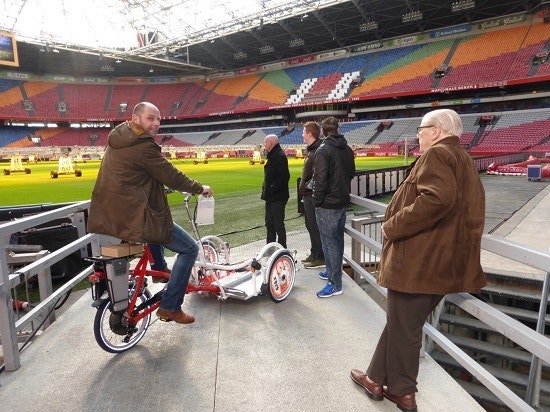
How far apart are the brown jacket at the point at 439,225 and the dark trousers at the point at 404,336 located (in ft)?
0.46

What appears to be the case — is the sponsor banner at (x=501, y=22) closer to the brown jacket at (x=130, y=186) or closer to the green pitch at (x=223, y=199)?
Result: the green pitch at (x=223, y=199)

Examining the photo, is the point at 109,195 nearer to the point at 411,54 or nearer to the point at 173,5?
the point at 173,5

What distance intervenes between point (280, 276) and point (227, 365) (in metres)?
1.44

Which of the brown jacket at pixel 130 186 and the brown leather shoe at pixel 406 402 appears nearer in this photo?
the brown leather shoe at pixel 406 402

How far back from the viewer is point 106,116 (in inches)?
2450

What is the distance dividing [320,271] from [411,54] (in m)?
47.5

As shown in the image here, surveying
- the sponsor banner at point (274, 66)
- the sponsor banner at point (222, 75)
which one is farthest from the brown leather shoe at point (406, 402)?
the sponsor banner at point (222, 75)

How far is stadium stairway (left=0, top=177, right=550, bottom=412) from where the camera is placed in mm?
2605

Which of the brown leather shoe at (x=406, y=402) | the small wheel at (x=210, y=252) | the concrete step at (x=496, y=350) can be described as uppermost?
the small wheel at (x=210, y=252)

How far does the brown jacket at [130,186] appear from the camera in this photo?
288 cm

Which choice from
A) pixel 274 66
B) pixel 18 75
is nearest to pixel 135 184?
pixel 274 66

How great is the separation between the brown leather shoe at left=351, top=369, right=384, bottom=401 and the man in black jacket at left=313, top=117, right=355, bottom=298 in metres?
1.75

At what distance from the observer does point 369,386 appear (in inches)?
103

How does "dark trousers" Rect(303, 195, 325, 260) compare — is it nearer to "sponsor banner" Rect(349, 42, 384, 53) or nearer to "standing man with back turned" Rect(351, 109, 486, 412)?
"standing man with back turned" Rect(351, 109, 486, 412)
